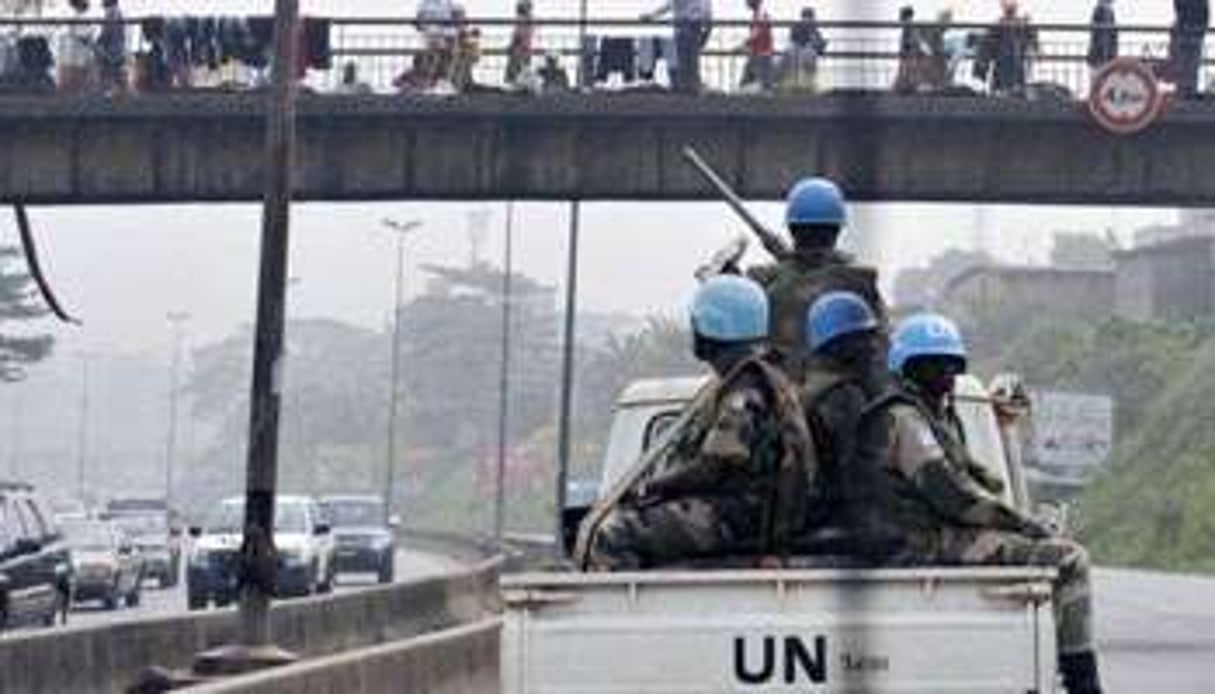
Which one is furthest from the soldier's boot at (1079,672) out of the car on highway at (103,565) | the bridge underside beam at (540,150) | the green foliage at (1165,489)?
the green foliage at (1165,489)

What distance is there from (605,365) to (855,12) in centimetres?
11550

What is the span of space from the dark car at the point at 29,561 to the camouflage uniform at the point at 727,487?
60.4ft

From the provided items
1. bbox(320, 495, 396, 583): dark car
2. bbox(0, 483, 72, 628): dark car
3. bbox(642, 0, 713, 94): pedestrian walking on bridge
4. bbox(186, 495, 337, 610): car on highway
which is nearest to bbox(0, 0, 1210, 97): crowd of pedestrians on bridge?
bbox(642, 0, 713, 94): pedestrian walking on bridge

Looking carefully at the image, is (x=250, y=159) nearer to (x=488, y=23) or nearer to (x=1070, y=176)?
(x=488, y=23)

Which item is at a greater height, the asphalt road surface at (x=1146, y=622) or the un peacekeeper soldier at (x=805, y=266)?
the un peacekeeper soldier at (x=805, y=266)

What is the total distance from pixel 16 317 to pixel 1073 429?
78.7 metres

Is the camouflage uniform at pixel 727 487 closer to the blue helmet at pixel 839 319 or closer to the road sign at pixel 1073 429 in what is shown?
the blue helmet at pixel 839 319

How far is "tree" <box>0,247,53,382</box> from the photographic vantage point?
118 meters

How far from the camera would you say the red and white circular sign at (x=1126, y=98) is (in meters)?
37.2

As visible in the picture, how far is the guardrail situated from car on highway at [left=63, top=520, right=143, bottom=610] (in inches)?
465

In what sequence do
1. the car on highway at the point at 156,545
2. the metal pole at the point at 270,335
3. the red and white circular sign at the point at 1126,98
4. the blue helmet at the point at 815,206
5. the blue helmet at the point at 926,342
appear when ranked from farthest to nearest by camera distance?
the car on highway at the point at 156,545 → the red and white circular sign at the point at 1126,98 → the metal pole at the point at 270,335 → the blue helmet at the point at 815,206 → the blue helmet at the point at 926,342

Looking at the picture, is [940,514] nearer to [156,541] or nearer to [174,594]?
[174,594]

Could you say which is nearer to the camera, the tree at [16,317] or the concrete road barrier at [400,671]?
the concrete road barrier at [400,671]

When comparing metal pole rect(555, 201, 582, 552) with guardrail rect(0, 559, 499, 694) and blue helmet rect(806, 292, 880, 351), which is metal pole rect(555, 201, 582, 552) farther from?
blue helmet rect(806, 292, 880, 351)
